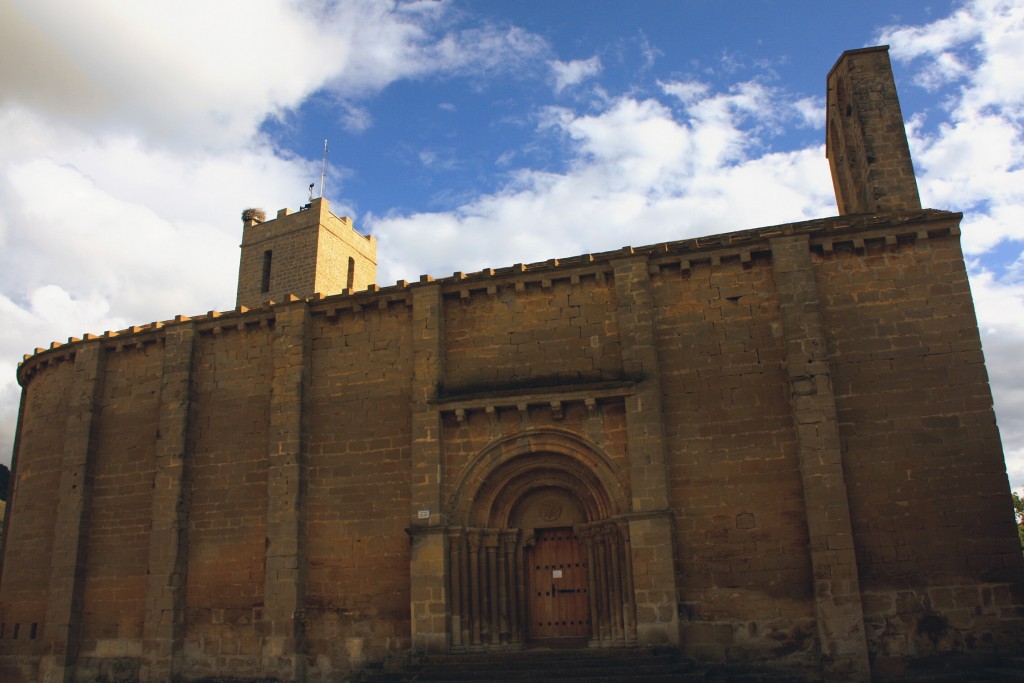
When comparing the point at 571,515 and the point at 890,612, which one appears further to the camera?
the point at 571,515

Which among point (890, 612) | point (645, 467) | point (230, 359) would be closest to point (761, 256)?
point (645, 467)

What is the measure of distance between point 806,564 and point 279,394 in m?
10.2

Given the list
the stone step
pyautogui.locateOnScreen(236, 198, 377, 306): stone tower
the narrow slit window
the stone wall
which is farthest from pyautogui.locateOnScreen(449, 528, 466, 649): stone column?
the narrow slit window

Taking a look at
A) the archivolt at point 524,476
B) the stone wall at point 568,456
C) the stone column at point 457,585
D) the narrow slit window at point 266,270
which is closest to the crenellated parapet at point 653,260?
the stone wall at point 568,456

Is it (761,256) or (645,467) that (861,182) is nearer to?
(761,256)

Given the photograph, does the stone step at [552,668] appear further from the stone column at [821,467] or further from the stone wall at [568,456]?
the stone column at [821,467]

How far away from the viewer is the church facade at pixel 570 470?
40.1 feet

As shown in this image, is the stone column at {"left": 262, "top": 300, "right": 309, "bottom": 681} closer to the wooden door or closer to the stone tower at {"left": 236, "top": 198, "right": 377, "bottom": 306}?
the wooden door

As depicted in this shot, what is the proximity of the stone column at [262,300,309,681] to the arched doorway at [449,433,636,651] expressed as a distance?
3.04m

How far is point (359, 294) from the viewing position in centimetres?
1577

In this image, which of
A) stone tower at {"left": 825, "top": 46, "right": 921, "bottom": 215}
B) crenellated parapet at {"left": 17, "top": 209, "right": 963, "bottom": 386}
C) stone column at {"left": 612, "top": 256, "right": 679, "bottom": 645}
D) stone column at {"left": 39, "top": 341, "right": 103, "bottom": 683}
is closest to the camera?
stone column at {"left": 612, "top": 256, "right": 679, "bottom": 645}

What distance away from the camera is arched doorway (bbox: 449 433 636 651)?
13.5 metres

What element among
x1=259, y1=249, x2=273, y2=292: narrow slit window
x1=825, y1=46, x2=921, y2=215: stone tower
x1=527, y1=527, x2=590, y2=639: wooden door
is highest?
x1=259, y1=249, x2=273, y2=292: narrow slit window

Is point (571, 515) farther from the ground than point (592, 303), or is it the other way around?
point (592, 303)
